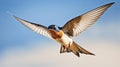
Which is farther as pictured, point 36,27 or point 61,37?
point 36,27

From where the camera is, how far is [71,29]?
1297 millimetres

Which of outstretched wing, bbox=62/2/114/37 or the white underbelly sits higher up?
outstretched wing, bbox=62/2/114/37

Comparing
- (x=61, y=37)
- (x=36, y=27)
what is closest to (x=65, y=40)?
(x=61, y=37)

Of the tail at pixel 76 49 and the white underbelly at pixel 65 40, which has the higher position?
the white underbelly at pixel 65 40

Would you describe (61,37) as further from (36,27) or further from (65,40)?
(36,27)

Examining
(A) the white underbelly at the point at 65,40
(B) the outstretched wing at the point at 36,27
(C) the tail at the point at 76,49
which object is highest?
(B) the outstretched wing at the point at 36,27

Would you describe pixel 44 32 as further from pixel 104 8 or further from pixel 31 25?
pixel 104 8

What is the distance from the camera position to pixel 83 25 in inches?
51.4

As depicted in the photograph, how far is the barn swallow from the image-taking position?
1.24 meters

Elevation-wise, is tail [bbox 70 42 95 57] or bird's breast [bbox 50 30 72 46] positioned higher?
bird's breast [bbox 50 30 72 46]

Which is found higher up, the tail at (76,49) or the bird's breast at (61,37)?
the bird's breast at (61,37)

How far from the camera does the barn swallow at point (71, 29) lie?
124 cm

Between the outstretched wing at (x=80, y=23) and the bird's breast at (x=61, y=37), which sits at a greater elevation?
the outstretched wing at (x=80, y=23)

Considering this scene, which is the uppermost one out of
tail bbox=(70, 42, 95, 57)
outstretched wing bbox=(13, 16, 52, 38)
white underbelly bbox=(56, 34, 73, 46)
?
outstretched wing bbox=(13, 16, 52, 38)
